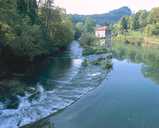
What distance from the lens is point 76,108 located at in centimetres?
1939

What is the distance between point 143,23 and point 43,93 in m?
85.9

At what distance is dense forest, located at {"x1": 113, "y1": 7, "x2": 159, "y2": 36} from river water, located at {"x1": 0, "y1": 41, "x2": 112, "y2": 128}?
187 ft

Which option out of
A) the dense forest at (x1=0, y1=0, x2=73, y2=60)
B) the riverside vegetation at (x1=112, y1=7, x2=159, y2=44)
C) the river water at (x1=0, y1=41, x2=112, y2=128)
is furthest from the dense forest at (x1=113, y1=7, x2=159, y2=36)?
the river water at (x1=0, y1=41, x2=112, y2=128)

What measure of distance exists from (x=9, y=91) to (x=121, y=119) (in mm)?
10434

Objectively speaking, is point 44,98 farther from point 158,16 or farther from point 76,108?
point 158,16

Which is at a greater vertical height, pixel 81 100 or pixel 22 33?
pixel 22 33

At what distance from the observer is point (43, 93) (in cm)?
2284

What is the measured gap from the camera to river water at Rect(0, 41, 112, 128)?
17703 mm

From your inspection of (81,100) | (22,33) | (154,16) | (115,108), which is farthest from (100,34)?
(115,108)

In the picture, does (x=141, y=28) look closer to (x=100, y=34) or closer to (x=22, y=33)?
(x=100, y=34)

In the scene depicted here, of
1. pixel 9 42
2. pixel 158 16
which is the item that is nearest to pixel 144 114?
pixel 9 42

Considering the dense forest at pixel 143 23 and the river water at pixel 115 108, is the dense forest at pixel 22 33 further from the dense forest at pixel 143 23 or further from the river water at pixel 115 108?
the dense forest at pixel 143 23

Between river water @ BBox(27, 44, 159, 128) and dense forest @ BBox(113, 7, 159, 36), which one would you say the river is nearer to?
river water @ BBox(27, 44, 159, 128)

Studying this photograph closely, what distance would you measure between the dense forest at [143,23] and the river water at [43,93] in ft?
187
